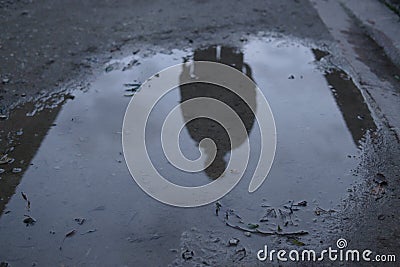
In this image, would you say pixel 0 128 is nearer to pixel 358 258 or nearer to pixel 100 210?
pixel 100 210

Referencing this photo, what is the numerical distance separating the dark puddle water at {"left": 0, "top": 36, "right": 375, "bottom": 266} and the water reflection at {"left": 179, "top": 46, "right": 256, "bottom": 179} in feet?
0.05

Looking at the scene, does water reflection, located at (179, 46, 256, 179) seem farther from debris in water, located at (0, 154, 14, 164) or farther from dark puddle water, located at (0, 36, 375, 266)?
debris in water, located at (0, 154, 14, 164)

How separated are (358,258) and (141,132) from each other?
69.2 inches

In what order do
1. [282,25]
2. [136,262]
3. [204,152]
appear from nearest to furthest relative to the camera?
[136,262]
[204,152]
[282,25]

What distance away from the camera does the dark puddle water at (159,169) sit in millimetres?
2592

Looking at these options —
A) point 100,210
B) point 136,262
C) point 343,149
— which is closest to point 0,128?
point 100,210

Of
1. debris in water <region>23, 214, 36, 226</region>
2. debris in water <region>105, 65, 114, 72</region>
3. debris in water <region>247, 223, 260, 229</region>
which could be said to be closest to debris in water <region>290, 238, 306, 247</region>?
debris in water <region>247, 223, 260, 229</region>

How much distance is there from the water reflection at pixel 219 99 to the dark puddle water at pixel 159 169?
2 cm

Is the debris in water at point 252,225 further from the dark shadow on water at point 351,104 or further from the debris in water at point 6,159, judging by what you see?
the debris in water at point 6,159

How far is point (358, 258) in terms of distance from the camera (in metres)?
2.49

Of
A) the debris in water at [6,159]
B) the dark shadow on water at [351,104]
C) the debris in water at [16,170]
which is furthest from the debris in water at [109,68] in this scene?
the dark shadow on water at [351,104]

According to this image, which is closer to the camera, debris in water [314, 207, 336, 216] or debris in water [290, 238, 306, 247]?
debris in water [290, 238, 306, 247]

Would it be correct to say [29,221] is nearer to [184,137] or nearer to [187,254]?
[187,254]

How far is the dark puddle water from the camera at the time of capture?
2.59m
